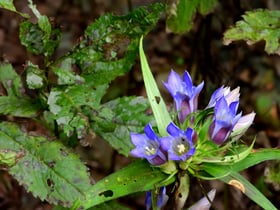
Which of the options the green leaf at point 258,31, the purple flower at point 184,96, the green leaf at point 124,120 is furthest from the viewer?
the green leaf at point 258,31

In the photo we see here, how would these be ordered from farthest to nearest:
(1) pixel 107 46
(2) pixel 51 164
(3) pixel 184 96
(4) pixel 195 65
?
(4) pixel 195 65, (1) pixel 107 46, (2) pixel 51 164, (3) pixel 184 96

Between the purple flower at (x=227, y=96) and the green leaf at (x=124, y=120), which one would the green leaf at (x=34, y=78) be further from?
the purple flower at (x=227, y=96)

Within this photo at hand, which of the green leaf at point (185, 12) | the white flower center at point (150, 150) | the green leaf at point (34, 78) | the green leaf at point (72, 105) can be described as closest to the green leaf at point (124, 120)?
the green leaf at point (72, 105)

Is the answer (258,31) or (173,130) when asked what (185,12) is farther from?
(173,130)

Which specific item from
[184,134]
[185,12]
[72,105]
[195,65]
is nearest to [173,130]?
[184,134]

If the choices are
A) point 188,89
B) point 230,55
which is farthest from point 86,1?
point 188,89
